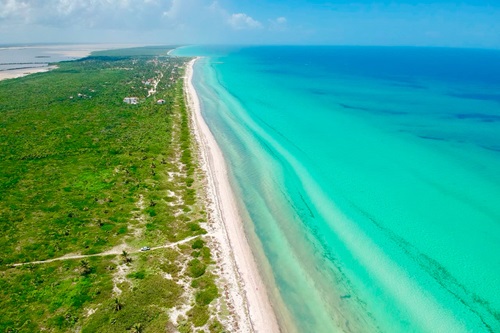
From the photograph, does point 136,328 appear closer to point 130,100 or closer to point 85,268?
point 85,268

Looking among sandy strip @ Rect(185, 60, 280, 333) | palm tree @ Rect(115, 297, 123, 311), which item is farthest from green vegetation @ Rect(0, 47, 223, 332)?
sandy strip @ Rect(185, 60, 280, 333)

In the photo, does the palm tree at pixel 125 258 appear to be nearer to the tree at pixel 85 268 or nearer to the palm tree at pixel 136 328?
the tree at pixel 85 268

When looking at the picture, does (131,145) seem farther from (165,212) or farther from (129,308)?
(129,308)

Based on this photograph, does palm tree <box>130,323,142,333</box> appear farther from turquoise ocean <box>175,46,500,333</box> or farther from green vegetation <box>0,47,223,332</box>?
turquoise ocean <box>175,46,500,333</box>

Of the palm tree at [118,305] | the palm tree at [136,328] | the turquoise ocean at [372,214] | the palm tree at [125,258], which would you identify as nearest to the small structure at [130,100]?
the turquoise ocean at [372,214]

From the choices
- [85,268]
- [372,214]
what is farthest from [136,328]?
[372,214]

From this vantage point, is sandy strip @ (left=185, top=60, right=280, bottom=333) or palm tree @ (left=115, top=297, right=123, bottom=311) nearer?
palm tree @ (left=115, top=297, right=123, bottom=311)
